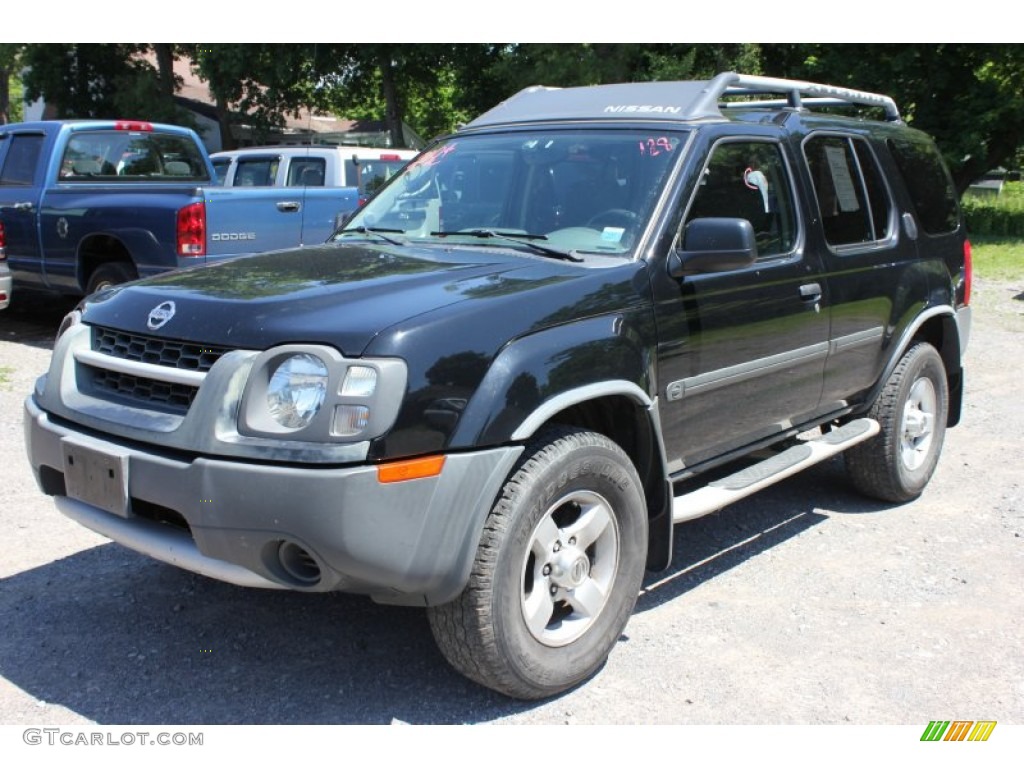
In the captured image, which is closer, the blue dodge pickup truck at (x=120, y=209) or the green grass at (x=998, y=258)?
the blue dodge pickup truck at (x=120, y=209)

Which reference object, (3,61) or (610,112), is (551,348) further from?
(3,61)

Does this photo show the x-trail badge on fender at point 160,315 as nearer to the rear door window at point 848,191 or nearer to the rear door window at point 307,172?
the rear door window at point 848,191

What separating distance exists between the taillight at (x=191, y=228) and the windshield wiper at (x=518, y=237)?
4731mm

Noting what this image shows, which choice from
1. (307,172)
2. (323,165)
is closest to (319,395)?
(323,165)

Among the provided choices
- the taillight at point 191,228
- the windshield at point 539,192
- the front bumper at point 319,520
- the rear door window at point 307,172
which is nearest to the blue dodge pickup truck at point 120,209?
the taillight at point 191,228

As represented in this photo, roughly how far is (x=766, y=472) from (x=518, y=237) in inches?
59.2

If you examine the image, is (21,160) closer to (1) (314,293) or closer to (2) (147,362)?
(2) (147,362)

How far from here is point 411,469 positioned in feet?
9.83

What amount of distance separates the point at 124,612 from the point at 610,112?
2.91 metres

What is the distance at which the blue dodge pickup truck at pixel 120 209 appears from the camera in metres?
8.63

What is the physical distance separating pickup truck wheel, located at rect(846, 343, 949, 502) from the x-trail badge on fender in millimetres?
3738

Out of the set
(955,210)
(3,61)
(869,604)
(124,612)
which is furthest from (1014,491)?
(3,61)

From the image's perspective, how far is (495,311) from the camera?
3291 mm

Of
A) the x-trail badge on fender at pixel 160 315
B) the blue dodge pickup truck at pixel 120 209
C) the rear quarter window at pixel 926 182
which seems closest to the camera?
the x-trail badge on fender at pixel 160 315
